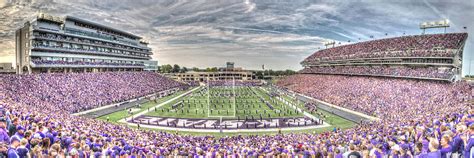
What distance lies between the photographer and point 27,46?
49719mm

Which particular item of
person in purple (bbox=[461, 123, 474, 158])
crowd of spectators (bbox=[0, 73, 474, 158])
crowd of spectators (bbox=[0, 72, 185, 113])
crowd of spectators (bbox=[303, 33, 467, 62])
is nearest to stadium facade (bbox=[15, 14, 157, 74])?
crowd of spectators (bbox=[0, 72, 185, 113])

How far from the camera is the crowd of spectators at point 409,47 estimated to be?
47812mm

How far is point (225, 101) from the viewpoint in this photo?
5400 centimetres

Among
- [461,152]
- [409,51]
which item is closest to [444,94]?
[409,51]

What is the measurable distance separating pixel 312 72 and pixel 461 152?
8656 centimetres

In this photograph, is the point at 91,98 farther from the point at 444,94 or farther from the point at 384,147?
the point at 444,94

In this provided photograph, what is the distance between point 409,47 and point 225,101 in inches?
1512

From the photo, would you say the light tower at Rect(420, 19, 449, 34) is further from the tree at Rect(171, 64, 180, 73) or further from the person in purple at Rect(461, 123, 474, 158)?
the tree at Rect(171, 64, 180, 73)

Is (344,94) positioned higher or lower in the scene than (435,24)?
lower

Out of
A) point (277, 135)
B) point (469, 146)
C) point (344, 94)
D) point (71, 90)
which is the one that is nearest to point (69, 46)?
point (71, 90)

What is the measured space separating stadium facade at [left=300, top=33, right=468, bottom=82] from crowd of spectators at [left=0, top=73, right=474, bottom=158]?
10.1 feet

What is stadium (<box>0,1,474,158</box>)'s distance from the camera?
1595 centimetres

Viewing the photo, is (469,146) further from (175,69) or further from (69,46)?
(175,69)

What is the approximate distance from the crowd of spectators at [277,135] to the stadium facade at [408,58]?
3.08m
